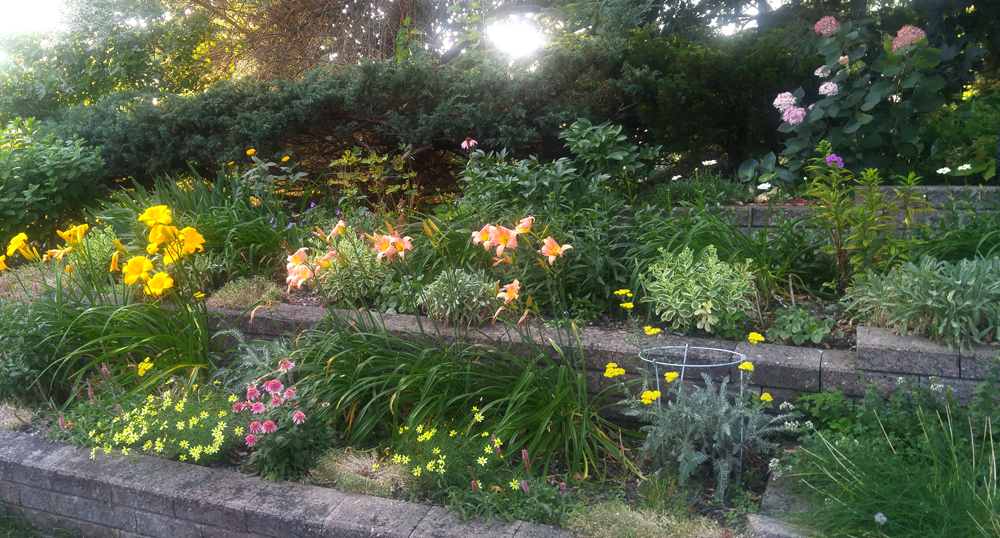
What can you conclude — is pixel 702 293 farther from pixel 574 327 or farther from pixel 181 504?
pixel 181 504

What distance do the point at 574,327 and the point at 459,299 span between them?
623 millimetres

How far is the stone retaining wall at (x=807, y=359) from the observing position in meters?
2.39

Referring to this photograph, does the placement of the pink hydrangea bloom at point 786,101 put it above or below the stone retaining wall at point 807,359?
above

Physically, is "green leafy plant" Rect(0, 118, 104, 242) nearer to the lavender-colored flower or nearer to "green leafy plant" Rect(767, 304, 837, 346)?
"green leafy plant" Rect(767, 304, 837, 346)

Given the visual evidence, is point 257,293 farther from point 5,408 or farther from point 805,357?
point 805,357

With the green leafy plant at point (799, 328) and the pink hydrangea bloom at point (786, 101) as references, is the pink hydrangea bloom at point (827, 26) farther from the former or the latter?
the green leafy plant at point (799, 328)

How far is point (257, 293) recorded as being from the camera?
3.77 meters

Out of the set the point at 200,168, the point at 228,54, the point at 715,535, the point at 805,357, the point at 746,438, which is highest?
the point at 228,54

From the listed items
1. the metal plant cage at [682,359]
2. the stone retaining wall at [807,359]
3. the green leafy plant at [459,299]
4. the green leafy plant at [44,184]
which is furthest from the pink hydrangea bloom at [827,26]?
the green leafy plant at [44,184]

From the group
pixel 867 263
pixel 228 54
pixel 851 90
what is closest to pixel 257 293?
pixel 867 263

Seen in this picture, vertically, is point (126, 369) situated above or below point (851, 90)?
below

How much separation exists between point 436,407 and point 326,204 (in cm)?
277

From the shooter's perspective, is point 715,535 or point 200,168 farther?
point 200,168

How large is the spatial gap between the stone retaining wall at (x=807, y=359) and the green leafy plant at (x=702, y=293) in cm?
10
